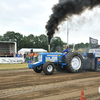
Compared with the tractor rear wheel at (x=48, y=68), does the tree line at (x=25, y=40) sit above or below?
above

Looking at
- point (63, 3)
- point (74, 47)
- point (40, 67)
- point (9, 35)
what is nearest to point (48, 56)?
point (40, 67)

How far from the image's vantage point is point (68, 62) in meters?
6.84

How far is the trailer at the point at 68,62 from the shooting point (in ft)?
21.7

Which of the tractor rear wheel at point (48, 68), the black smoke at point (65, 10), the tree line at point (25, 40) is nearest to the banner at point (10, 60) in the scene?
the black smoke at point (65, 10)

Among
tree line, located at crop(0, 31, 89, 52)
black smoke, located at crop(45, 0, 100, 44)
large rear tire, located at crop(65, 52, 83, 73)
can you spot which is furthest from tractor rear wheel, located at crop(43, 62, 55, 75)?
tree line, located at crop(0, 31, 89, 52)

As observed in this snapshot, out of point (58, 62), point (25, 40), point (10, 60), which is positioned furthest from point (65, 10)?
point (25, 40)

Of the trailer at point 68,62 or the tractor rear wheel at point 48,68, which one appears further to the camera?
the trailer at point 68,62

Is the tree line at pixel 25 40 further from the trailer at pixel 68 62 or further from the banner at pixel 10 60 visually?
the trailer at pixel 68 62

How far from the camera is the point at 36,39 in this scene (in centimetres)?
6500

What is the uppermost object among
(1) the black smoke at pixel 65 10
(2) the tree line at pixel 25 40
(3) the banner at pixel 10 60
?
(2) the tree line at pixel 25 40

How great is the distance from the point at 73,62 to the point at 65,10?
405 cm

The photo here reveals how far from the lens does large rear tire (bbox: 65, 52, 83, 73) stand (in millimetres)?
6891

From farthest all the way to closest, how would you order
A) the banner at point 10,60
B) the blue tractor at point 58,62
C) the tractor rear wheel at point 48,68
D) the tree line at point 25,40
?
the tree line at point 25,40 < the banner at point 10,60 < the blue tractor at point 58,62 < the tractor rear wheel at point 48,68

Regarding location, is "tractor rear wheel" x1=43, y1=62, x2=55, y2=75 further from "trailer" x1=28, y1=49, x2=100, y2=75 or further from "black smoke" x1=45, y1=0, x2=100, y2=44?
"black smoke" x1=45, y1=0, x2=100, y2=44
